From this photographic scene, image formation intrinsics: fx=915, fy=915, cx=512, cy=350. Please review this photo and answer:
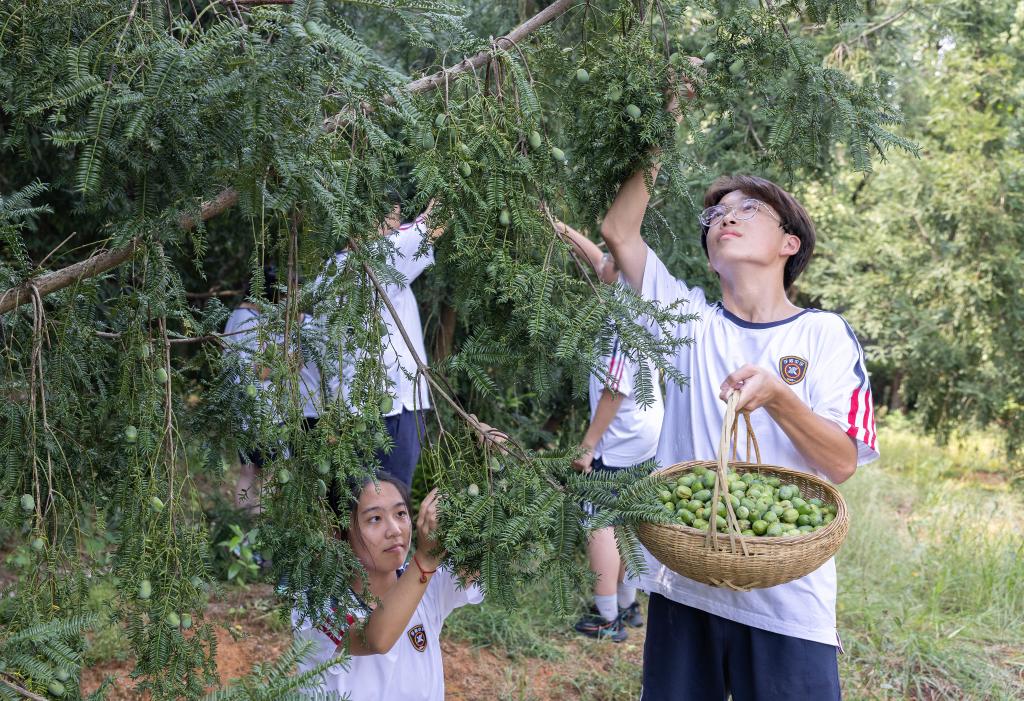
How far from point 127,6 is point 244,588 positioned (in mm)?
3698

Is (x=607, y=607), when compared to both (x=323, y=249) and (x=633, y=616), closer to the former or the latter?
(x=633, y=616)

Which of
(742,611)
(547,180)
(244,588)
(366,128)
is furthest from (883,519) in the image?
(366,128)

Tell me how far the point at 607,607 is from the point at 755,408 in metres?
2.72

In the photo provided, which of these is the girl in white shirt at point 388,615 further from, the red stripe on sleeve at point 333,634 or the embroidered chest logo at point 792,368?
the embroidered chest logo at point 792,368

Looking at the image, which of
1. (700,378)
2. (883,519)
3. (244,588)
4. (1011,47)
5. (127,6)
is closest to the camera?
(127,6)

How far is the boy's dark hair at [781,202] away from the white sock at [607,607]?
2414 mm

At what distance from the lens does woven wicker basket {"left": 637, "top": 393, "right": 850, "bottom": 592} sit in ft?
6.47

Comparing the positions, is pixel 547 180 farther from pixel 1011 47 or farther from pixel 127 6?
pixel 1011 47

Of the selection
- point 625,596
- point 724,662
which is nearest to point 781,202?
point 724,662

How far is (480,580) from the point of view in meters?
1.89

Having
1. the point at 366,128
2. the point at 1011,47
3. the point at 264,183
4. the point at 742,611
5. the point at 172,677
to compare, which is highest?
the point at 1011,47

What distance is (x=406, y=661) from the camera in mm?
2469

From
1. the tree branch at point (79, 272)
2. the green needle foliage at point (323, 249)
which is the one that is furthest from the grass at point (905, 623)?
the tree branch at point (79, 272)

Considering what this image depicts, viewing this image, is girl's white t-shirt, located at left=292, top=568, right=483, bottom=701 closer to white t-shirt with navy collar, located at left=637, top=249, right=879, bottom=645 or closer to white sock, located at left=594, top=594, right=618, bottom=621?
white t-shirt with navy collar, located at left=637, top=249, right=879, bottom=645
